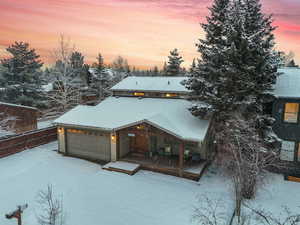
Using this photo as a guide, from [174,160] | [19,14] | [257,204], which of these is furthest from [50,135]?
[257,204]

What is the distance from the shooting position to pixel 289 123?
501 inches

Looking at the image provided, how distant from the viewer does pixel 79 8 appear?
1633 centimetres

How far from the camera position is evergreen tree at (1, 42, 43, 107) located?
25891 mm

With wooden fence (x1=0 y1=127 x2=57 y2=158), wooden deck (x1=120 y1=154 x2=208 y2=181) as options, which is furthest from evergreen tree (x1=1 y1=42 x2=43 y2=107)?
wooden deck (x1=120 y1=154 x2=208 y2=181)

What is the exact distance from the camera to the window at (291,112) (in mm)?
12570

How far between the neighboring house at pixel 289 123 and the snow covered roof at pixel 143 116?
4.60m

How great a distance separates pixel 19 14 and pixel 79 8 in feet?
15.7

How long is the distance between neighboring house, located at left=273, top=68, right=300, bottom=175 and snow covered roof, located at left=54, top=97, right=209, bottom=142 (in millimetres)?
4600

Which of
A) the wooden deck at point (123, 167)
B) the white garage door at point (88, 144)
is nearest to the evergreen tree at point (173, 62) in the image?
the white garage door at point (88, 144)

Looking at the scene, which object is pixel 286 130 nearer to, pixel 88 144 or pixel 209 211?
pixel 209 211

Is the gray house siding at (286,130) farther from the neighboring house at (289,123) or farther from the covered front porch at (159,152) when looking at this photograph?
the covered front porch at (159,152)

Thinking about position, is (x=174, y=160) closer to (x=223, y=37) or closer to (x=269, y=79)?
(x=269, y=79)

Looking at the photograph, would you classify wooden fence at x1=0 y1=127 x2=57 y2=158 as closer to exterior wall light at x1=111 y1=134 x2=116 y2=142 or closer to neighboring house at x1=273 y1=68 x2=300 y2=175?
exterior wall light at x1=111 y1=134 x2=116 y2=142

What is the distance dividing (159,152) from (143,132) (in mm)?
2961
